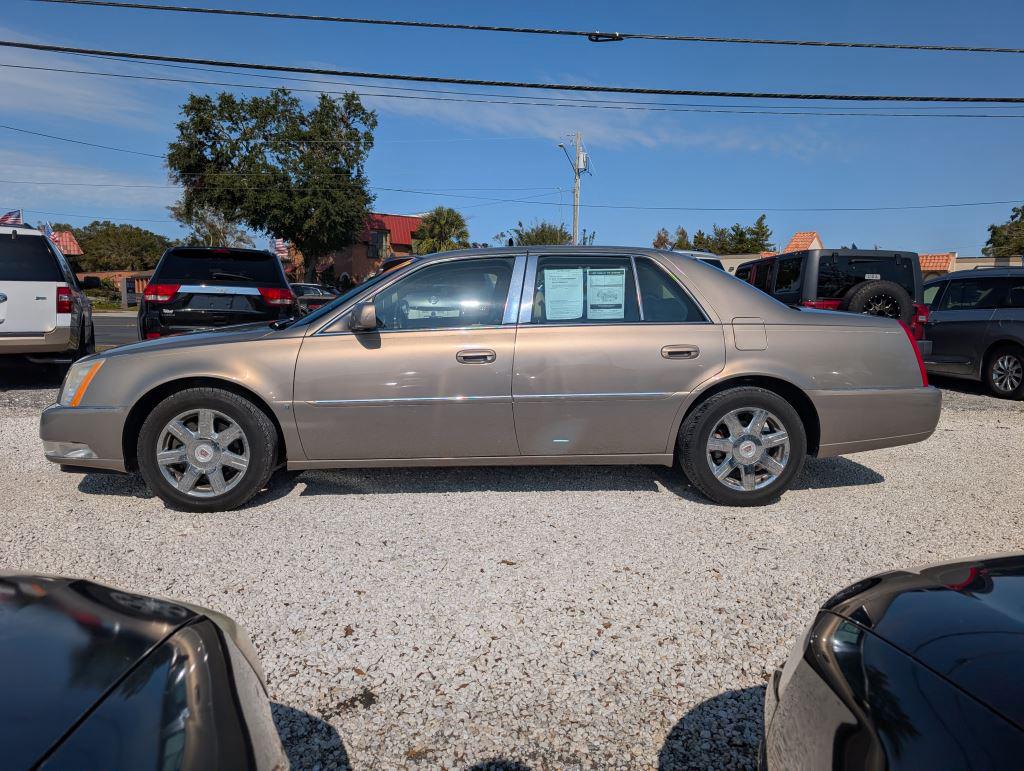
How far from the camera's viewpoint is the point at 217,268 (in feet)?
25.1

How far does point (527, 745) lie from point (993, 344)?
9.19 metres

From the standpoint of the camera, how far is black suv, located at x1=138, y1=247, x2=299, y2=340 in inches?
292

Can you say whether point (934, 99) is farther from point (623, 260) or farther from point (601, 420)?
point (601, 420)

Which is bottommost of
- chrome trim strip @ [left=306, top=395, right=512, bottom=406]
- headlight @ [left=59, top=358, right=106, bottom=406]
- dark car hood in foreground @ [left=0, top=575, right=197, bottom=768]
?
dark car hood in foreground @ [left=0, top=575, right=197, bottom=768]

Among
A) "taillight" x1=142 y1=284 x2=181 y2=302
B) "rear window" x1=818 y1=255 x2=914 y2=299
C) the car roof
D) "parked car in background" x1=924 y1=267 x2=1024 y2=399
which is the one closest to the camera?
"taillight" x1=142 y1=284 x2=181 y2=302

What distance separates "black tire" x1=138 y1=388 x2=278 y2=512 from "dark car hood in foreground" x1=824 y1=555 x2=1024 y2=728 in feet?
10.6

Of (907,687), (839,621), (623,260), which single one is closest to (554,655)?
(839,621)

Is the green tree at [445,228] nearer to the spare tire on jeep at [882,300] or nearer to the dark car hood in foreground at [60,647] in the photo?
the spare tire on jeep at [882,300]

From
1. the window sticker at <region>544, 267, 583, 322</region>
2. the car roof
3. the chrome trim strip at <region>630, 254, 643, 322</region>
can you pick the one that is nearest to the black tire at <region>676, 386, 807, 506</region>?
the chrome trim strip at <region>630, 254, 643, 322</region>

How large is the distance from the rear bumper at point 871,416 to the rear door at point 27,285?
7838 mm

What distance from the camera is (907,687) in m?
1.12

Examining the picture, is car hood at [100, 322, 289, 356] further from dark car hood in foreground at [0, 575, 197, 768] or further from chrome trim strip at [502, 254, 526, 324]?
dark car hood in foreground at [0, 575, 197, 768]

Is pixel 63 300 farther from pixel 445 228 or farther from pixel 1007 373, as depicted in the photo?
pixel 445 228

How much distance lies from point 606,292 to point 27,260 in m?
6.82
